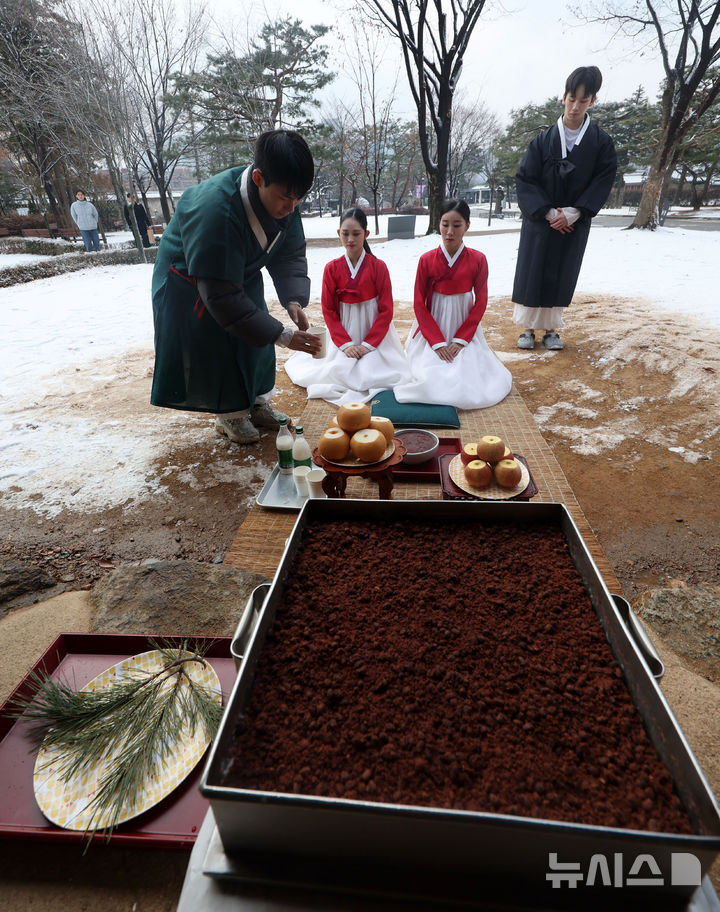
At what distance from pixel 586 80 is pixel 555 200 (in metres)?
0.87

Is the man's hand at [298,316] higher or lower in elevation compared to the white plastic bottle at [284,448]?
higher

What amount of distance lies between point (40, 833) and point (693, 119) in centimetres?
1372

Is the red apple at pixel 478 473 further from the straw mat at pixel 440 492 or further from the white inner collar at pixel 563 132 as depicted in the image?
the white inner collar at pixel 563 132

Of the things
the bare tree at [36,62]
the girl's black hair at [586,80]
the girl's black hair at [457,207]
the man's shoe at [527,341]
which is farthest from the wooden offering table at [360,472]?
the bare tree at [36,62]

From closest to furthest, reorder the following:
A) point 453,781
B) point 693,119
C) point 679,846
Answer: point 679,846 < point 453,781 < point 693,119

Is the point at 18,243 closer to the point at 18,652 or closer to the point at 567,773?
the point at 18,652

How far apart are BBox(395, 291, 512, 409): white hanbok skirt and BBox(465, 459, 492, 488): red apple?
1426 millimetres

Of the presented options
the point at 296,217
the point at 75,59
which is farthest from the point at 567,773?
the point at 75,59

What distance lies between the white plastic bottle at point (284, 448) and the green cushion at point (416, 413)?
82 cm

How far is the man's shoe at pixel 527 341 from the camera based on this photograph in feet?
15.3

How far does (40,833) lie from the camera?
3.01 ft

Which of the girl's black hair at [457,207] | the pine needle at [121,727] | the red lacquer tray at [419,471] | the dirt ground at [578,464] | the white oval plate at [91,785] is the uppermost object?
the girl's black hair at [457,207]

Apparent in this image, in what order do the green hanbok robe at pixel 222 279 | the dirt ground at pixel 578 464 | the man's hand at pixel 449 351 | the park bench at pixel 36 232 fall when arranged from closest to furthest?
the green hanbok robe at pixel 222 279 → the dirt ground at pixel 578 464 → the man's hand at pixel 449 351 → the park bench at pixel 36 232

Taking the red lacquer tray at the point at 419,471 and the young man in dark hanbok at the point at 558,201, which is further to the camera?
the young man in dark hanbok at the point at 558,201
